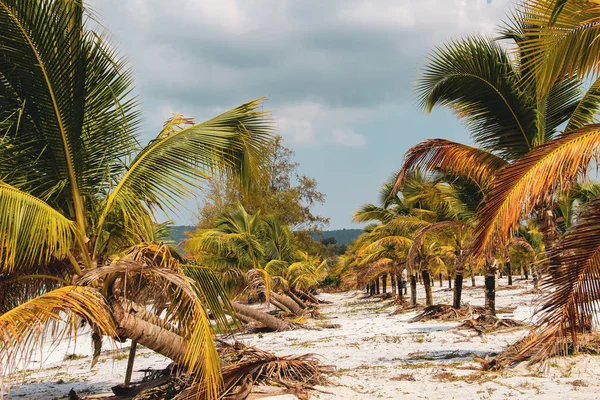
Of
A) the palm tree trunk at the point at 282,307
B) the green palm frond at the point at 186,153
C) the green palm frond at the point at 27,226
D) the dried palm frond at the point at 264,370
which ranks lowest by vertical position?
the palm tree trunk at the point at 282,307

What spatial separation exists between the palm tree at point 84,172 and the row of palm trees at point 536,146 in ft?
9.83

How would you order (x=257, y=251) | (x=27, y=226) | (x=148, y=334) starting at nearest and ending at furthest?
1. (x=27, y=226)
2. (x=148, y=334)
3. (x=257, y=251)

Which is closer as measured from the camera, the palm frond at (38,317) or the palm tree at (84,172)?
the palm frond at (38,317)

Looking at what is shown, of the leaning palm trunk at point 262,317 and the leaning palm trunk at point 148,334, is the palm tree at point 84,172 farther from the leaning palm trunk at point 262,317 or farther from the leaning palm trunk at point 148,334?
the leaning palm trunk at point 262,317

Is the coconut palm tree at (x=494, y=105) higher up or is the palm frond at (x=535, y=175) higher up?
the coconut palm tree at (x=494, y=105)

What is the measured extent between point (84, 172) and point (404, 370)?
5893 millimetres

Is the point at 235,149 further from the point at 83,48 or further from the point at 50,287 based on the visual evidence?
the point at 50,287

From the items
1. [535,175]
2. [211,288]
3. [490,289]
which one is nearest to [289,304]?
[490,289]

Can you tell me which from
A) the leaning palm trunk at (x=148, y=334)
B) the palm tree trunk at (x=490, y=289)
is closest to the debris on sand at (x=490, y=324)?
the palm tree trunk at (x=490, y=289)

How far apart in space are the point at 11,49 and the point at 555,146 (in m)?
5.27

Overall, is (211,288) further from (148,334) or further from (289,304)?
(289,304)

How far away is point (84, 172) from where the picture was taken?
607 cm

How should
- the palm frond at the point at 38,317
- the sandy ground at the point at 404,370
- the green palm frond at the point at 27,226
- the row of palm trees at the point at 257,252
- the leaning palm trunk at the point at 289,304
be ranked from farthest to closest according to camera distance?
the leaning palm trunk at the point at 289,304 → the row of palm trees at the point at 257,252 → the sandy ground at the point at 404,370 → the green palm frond at the point at 27,226 → the palm frond at the point at 38,317

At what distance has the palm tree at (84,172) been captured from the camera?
4.83 meters
